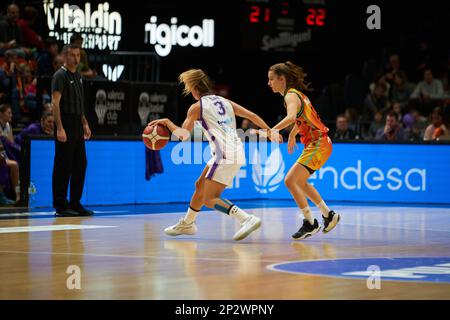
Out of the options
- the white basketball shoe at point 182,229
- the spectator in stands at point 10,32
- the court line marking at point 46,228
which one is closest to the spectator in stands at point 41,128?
the spectator in stands at point 10,32

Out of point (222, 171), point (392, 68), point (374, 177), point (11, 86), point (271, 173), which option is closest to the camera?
point (222, 171)

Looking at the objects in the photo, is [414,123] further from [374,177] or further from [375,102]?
[374,177]

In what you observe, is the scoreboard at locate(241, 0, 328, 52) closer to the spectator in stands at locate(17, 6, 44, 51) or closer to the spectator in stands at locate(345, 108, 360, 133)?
the spectator in stands at locate(345, 108, 360, 133)

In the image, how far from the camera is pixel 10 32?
19281mm

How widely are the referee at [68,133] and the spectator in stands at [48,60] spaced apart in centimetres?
437

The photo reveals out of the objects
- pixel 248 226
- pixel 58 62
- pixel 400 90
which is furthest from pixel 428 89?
pixel 248 226

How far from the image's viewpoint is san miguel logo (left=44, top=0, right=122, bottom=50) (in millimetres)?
18688

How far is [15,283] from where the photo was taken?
24.6ft

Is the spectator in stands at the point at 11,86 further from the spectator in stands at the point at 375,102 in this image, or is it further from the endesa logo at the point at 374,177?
the spectator in stands at the point at 375,102

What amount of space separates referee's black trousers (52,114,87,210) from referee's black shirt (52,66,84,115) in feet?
0.33

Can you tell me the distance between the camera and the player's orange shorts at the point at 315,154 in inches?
436

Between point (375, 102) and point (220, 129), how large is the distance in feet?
39.9

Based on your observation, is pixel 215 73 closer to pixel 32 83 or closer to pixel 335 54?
pixel 335 54
